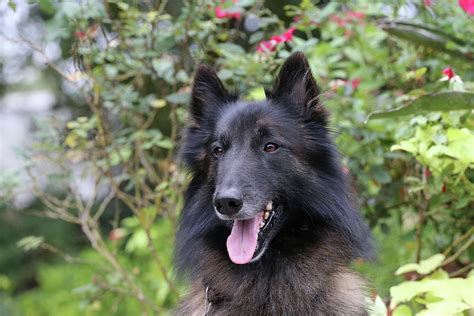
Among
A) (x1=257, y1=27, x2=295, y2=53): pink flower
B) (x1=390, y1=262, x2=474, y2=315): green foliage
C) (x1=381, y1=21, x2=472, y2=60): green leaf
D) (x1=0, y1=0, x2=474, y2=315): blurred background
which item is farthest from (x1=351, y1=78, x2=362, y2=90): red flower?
(x1=390, y1=262, x2=474, y2=315): green foliage

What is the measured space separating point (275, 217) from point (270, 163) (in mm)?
244

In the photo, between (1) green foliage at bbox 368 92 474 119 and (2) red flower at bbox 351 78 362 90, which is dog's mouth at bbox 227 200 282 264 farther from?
(2) red flower at bbox 351 78 362 90

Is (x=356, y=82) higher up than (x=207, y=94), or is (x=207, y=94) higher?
(x=207, y=94)

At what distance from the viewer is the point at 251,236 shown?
2.78 metres

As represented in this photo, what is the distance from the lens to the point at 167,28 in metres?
4.16

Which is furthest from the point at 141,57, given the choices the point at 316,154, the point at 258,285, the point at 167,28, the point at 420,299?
the point at 420,299

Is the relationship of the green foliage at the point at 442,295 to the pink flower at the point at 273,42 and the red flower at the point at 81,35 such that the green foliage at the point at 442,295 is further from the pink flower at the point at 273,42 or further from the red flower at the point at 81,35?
the red flower at the point at 81,35

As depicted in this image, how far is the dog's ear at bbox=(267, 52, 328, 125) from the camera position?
9.77ft

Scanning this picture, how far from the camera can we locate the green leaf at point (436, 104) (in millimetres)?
3141

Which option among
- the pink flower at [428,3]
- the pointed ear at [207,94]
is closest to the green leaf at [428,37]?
the pink flower at [428,3]

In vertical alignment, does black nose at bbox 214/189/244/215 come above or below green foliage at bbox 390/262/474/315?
above

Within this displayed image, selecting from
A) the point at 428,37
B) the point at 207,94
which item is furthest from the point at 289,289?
the point at 428,37

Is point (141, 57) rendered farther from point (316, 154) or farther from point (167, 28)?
point (316, 154)

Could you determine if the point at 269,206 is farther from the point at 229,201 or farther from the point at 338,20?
the point at 338,20
